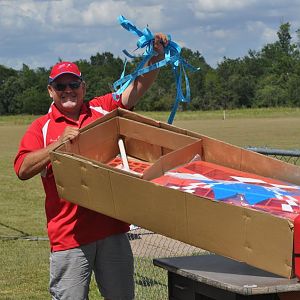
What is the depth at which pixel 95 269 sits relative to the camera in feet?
13.4

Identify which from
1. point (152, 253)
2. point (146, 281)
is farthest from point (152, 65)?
point (152, 253)

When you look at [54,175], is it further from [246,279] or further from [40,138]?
[246,279]

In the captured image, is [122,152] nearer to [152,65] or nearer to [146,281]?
[152,65]

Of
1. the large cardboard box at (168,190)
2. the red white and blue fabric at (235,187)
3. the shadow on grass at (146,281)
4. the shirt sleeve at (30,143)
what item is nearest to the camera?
the large cardboard box at (168,190)

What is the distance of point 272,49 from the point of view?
106m

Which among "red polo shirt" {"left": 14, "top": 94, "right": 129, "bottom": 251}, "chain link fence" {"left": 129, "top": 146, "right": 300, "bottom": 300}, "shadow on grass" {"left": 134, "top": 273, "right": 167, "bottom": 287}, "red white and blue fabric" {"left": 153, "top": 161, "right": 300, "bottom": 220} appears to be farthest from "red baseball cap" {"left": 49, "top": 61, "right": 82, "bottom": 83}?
"shadow on grass" {"left": 134, "top": 273, "right": 167, "bottom": 287}

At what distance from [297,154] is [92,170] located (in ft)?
8.43

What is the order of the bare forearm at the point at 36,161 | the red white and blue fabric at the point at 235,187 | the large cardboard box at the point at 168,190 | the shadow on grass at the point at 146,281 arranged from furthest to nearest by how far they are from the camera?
the shadow on grass at the point at 146,281 < the bare forearm at the point at 36,161 < the red white and blue fabric at the point at 235,187 < the large cardboard box at the point at 168,190

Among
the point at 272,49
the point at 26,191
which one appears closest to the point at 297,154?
the point at 26,191

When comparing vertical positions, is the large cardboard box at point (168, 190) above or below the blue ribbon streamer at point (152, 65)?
below

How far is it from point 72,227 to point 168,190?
954 mm

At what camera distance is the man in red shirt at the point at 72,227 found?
154 inches

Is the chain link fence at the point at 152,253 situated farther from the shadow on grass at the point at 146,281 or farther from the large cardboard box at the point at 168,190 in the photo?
the large cardboard box at the point at 168,190

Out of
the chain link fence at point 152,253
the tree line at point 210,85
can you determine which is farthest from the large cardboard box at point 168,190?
the tree line at point 210,85
